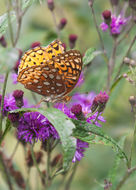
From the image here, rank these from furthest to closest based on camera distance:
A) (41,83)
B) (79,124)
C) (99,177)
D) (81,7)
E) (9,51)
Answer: (81,7) → (99,177) → (41,83) → (79,124) → (9,51)

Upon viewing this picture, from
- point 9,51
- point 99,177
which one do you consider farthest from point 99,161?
point 9,51

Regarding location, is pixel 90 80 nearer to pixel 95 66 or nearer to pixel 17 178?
pixel 95 66

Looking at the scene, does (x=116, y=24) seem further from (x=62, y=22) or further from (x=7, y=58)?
(x=7, y=58)

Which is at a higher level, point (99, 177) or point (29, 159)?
point (29, 159)

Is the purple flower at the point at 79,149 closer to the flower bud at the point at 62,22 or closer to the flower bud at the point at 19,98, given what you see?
the flower bud at the point at 19,98

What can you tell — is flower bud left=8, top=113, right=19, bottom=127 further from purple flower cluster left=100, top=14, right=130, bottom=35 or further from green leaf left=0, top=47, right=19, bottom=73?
purple flower cluster left=100, top=14, right=130, bottom=35

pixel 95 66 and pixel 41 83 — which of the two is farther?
pixel 95 66
